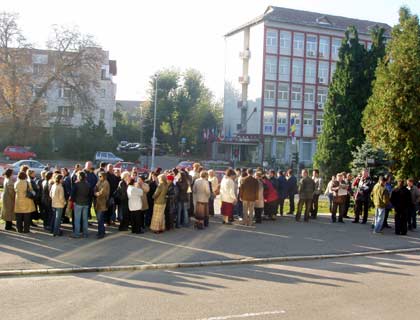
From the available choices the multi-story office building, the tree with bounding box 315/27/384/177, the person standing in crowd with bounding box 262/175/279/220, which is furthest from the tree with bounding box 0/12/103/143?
the person standing in crowd with bounding box 262/175/279/220

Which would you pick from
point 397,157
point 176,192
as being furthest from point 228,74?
point 176,192

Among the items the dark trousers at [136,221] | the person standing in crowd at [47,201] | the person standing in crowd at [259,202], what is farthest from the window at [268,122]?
the person standing in crowd at [47,201]

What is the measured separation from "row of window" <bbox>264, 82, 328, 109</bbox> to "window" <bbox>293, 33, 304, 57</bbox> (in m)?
4.07

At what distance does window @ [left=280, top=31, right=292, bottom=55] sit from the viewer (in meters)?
62.9

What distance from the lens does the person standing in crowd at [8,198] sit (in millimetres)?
13406

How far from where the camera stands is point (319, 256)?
12359 millimetres

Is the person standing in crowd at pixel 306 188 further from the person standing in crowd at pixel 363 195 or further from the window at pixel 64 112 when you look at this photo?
the window at pixel 64 112

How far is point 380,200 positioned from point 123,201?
7.85 m

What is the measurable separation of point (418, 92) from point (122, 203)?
13.3 m

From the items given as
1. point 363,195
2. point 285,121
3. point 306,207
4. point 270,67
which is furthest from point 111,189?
point 285,121

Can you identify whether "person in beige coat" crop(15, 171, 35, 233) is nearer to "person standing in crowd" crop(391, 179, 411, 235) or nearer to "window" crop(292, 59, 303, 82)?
"person standing in crowd" crop(391, 179, 411, 235)

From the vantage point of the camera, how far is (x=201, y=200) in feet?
49.9

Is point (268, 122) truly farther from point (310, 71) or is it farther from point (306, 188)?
point (306, 188)

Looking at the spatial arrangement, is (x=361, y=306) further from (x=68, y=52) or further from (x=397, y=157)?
(x=68, y=52)
